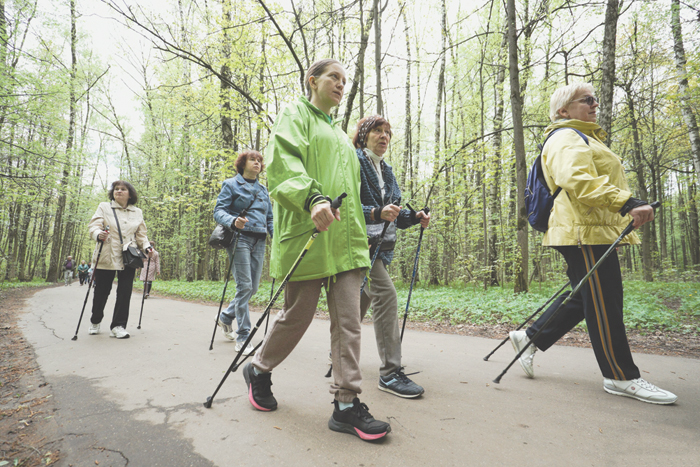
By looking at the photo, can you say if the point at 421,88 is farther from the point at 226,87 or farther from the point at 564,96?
the point at 564,96

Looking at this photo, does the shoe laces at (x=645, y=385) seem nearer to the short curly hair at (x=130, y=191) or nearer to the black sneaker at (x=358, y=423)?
the black sneaker at (x=358, y=423)

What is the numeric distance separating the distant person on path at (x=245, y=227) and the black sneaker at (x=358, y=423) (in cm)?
241

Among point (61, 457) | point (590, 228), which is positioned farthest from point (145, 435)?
point (590, 228)

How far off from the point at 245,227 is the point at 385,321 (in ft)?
7.74

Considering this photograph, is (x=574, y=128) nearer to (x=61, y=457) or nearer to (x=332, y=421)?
(x=332, y=421)

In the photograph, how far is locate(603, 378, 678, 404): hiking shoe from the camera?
2400 millimetres

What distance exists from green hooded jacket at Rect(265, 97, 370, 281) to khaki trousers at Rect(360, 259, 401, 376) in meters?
0.66

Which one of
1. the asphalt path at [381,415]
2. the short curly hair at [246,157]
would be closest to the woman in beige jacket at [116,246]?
the asphalt path at [381,415]

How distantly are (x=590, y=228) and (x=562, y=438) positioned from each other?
1477 mm

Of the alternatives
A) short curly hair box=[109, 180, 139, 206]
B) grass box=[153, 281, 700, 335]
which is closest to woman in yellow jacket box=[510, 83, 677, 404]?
grass box=[153, 281, 700, 335]

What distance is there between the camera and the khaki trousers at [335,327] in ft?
6.81

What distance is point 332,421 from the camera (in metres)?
2.08

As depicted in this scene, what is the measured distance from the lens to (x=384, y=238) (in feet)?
9.64

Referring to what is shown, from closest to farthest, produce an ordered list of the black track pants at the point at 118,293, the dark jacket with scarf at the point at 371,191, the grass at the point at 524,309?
the dark jacket with scarf at the point at 371,191, the black track pants at the point at 118,293, the grass at the point at 524,309
